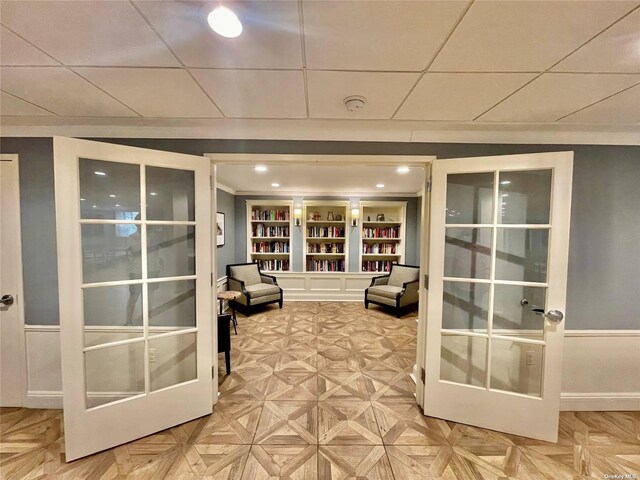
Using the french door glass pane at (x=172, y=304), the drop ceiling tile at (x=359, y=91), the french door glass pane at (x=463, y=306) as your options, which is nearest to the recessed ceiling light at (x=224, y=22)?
the drop ceiling tile at (x=359, y=91)

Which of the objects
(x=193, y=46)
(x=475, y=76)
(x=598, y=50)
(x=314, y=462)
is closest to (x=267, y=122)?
(x=193, y=46)

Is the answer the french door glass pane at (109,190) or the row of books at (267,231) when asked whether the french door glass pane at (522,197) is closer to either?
the french door glass pane at (109,190)

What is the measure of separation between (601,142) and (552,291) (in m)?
1.30

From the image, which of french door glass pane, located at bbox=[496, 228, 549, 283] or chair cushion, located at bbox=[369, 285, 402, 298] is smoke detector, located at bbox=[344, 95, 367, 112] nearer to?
french door glass pane, located at bbox=[496, 228, 549, 283]

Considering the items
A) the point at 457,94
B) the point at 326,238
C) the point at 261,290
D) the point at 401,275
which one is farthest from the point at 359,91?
the point at 326,238

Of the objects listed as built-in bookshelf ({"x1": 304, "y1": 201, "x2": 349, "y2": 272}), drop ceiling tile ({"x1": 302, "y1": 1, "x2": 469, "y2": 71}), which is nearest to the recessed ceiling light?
drop ceiling tile ({"x1": 302, "y1": 1, "x2": 469, "y2": 71})

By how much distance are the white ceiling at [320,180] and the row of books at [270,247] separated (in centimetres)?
111

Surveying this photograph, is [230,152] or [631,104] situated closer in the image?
[631,104]

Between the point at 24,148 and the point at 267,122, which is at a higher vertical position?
the point at 267,122

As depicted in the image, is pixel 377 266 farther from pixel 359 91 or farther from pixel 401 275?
pixel 359 91

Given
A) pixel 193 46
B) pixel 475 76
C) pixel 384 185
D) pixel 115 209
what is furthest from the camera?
pixel 384 185

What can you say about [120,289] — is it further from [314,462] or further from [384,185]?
[384,185]

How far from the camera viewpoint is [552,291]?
1739mm

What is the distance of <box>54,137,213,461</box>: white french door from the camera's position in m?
1.56
